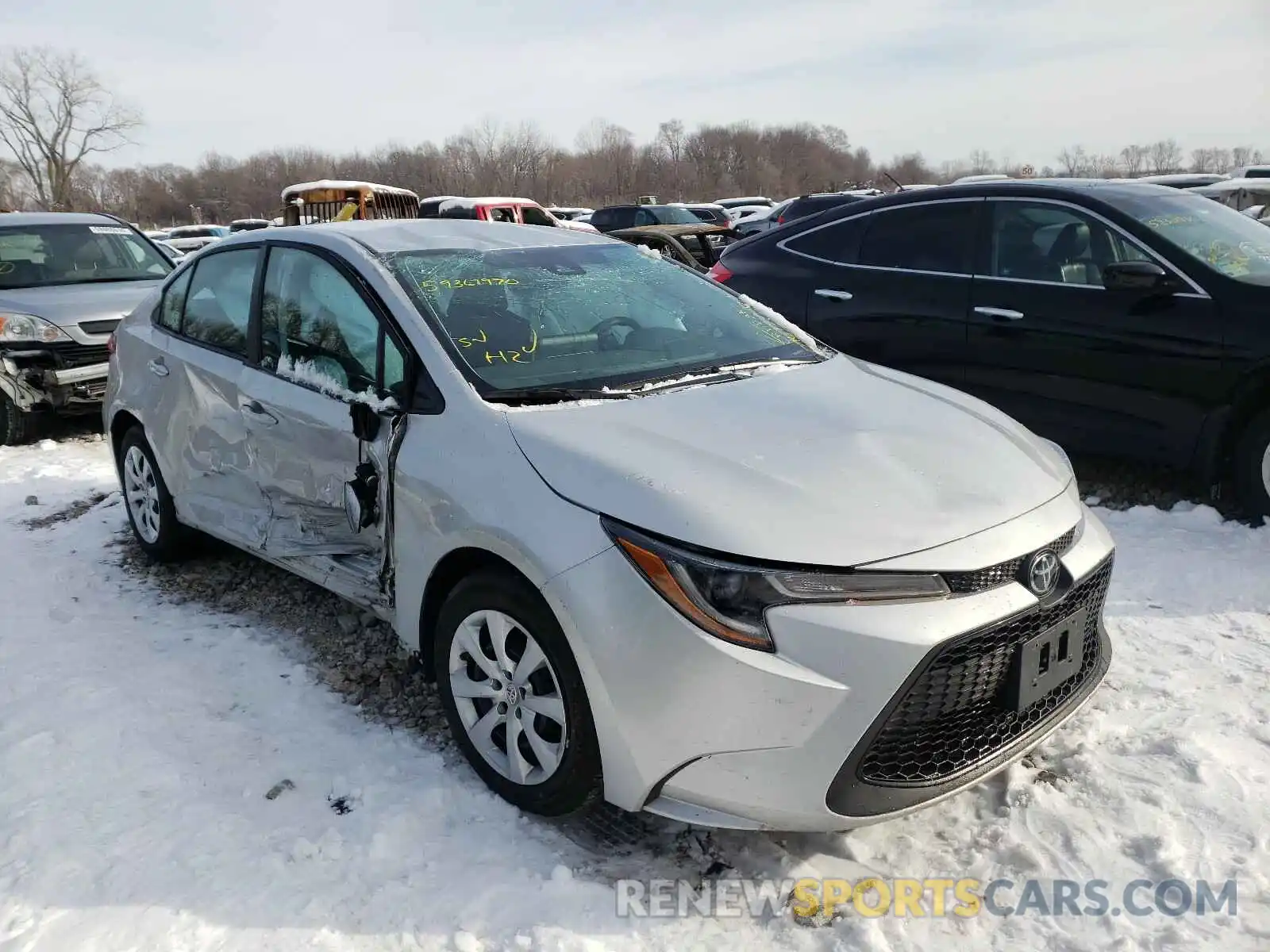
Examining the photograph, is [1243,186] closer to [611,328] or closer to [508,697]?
[611,328]

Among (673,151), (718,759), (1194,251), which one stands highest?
(673,151)

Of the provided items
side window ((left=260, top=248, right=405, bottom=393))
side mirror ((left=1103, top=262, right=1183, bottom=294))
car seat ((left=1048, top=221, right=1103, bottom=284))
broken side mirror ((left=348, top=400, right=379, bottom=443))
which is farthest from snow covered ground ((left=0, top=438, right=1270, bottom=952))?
car seat ((left=1048, top=221, right=1103, bottom=284))

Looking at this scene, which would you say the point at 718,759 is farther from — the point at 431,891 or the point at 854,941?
the point at 431,891

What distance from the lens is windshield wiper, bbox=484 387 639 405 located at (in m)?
2.81

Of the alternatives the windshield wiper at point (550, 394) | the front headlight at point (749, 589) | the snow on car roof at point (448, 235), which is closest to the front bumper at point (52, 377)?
the snow on car roof at point (448, 235)

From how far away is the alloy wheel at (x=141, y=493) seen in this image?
460cm

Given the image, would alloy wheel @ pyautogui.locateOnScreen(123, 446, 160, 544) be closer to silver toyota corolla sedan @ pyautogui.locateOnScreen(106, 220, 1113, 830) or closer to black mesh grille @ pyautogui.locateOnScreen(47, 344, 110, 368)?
silver toyota corolla sedan @ pyautogui.locateOnScreen(106, 220, 1113, 830)

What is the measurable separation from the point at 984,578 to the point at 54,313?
7322 millimetres

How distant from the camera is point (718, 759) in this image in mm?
2213

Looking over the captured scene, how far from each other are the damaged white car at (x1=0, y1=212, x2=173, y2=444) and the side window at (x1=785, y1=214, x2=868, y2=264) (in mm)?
5245

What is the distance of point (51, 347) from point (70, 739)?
16.8 ft

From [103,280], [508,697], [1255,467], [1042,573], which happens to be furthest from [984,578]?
[103,280]

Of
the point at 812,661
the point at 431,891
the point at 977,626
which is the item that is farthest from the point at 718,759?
the point at 431,891

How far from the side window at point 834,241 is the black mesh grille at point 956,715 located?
384 centimetres
